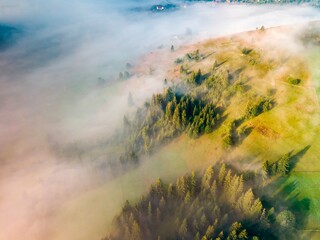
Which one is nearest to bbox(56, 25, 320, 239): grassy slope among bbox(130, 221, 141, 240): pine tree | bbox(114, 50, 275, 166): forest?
A: bbox(114, 50, 275, 166): forest

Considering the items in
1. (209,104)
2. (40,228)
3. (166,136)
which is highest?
(209,104)

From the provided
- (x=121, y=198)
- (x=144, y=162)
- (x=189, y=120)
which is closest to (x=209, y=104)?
(x=189, y=120)

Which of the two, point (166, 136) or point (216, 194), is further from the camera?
point (166, 136)

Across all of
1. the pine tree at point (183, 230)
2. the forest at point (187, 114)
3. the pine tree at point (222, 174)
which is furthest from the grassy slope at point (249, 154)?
the pine tree at point (183, 230)

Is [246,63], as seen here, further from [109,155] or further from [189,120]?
[109,155]

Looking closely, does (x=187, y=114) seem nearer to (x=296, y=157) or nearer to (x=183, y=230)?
(x=296, y=157)

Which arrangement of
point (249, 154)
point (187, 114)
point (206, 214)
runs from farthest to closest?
point (187, 114), point (249, 154), point (206, 214)

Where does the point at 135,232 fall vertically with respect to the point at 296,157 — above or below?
below

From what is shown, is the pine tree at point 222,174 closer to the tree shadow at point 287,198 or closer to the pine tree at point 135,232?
the tree shadow at point 287,198

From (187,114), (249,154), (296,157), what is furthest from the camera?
(187,114)

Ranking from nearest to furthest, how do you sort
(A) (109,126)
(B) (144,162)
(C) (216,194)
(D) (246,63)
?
(C) (216,194)
(B) (144,162)
(A) (109,126)
(D) (246,63)

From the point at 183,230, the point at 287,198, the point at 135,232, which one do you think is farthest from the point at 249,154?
the point at 135,232
